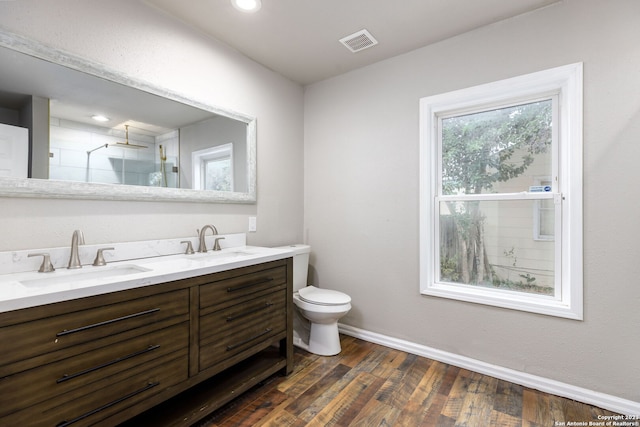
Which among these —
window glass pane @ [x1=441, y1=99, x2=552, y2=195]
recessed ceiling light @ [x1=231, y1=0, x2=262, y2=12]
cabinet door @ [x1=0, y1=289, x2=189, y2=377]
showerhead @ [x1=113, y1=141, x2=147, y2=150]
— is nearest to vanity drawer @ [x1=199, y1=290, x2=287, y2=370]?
cabinet door @ [x1=0, y1=289, x2=189, y2=377]

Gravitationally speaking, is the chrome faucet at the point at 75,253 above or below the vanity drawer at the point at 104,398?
above

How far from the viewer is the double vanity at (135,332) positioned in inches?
40.3

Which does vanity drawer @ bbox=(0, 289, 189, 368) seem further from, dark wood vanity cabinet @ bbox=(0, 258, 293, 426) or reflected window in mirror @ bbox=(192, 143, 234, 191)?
reflected window in mirror @ bbox=(192, 143, 234, 191)

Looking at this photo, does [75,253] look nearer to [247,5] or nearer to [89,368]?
[89,368]

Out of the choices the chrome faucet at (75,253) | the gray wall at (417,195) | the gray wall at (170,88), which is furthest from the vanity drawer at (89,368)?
the gray wall at (417,195)

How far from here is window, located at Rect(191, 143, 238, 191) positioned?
2143 mm

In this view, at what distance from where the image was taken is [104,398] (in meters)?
1.19

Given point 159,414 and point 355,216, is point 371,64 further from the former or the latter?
point 159,414

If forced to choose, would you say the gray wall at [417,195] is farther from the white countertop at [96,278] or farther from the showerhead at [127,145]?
the showerhead at [127,145]

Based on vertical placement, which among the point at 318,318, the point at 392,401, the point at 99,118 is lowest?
the point at 392,401

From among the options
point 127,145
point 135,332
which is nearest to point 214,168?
point 127,145

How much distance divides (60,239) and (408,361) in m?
2.40

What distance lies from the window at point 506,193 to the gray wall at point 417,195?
0.24 ft

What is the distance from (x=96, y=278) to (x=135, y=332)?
0.40m
